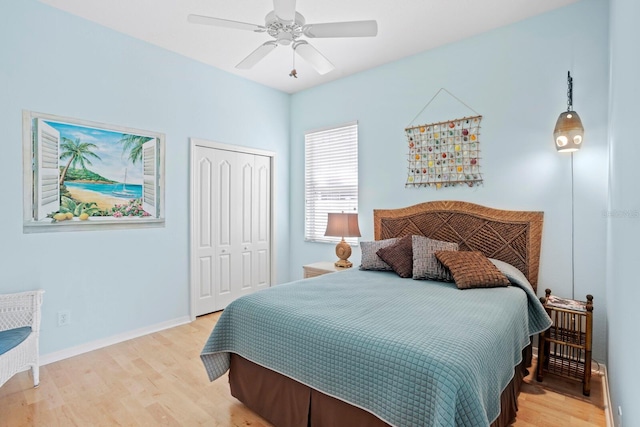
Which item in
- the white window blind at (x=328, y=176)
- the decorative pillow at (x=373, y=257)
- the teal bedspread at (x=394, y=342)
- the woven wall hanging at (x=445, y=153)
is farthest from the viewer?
the white window blind at (x=328, y=176)

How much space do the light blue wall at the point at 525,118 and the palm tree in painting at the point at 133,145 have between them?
245 cm

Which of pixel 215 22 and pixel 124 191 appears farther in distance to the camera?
pixel 124 191

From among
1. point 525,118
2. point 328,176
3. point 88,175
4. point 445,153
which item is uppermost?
point 525,118

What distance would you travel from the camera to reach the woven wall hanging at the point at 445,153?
3.27m

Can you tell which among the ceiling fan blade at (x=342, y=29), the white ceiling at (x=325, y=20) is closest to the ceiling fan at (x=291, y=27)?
the ceiling fan blade at (x=342, y=29)

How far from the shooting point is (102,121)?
10.3ft

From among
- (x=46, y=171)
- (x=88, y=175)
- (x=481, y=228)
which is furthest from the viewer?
(x=481, y=228)

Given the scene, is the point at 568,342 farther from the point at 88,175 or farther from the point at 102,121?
the point at 102,121

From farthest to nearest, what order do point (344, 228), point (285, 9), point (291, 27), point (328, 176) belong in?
point (328, 176), point (344, 228), point (291, 27), point (285, 9)

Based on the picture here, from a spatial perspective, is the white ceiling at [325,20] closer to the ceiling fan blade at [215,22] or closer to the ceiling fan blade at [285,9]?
the ceiling fan blade at [215,22]

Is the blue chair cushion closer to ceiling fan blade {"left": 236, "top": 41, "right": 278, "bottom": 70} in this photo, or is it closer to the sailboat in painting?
the sailboat in painting

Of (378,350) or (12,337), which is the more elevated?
(378,350)

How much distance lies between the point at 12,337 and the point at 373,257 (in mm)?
2769

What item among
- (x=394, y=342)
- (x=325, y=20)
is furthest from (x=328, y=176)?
(x=394, y=342)
